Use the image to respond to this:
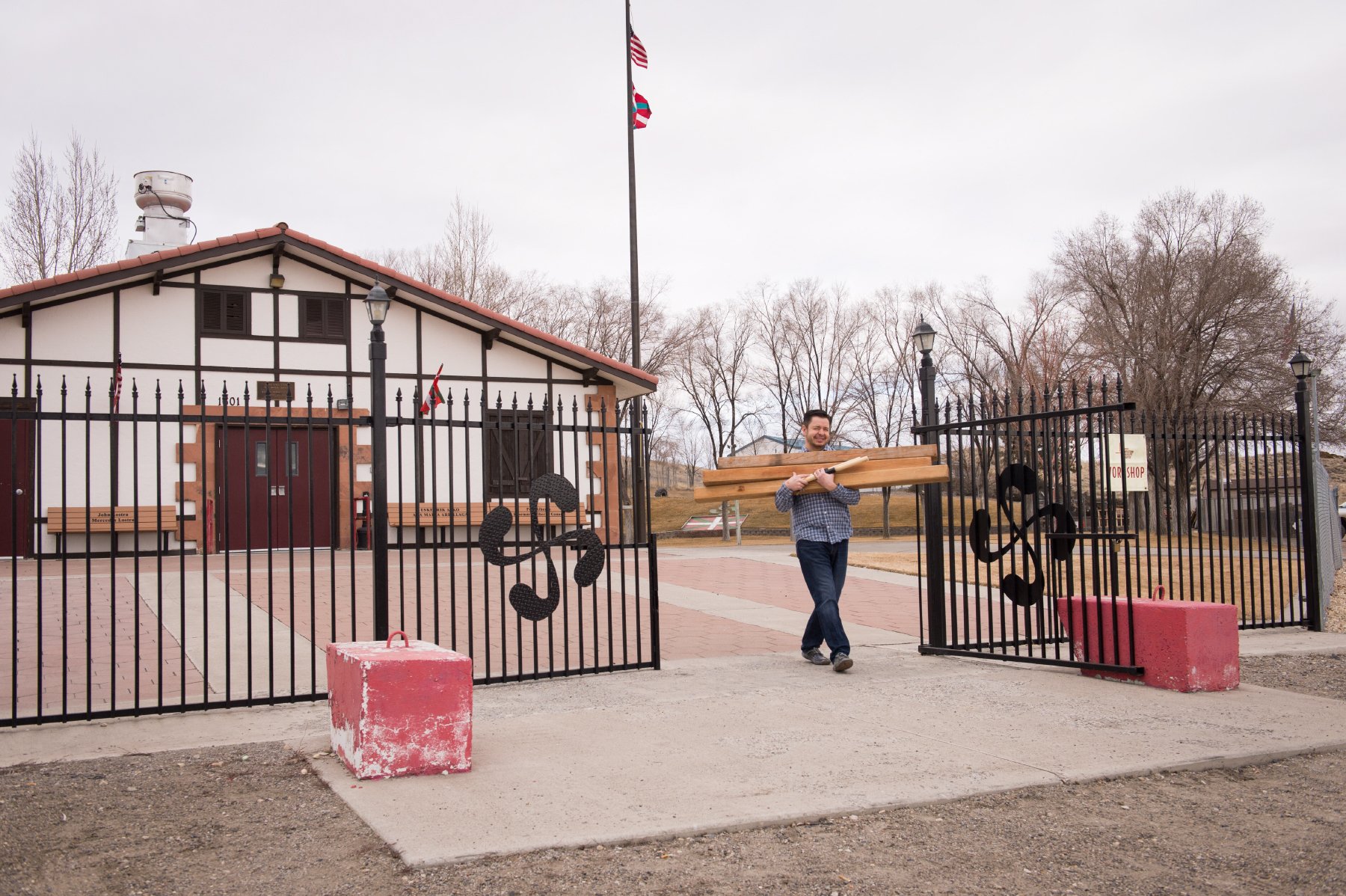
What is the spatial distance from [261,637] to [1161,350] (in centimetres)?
3040

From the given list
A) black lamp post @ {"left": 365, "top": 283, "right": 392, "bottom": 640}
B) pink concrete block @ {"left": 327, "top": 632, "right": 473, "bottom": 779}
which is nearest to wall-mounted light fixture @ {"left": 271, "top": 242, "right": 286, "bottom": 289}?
black lamp post @ {"left": 365, "top": 283, "right": 392, "bottom": 640}

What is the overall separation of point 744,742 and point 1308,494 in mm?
7475

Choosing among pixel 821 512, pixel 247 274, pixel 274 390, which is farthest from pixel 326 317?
pixel 821 512

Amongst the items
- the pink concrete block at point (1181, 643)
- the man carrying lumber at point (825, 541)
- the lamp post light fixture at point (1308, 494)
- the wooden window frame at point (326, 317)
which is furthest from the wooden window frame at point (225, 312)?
the lamp post light fixture at point (1308, 494)

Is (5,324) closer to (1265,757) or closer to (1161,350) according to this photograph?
(1265,757)

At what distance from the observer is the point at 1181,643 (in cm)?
639

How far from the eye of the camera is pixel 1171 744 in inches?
199

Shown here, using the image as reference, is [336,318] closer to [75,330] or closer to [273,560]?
[75,330]

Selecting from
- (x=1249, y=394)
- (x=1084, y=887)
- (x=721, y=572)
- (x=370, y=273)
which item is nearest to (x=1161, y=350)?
(x=1249, y=394)

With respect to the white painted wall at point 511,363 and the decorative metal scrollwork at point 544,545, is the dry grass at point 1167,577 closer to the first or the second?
the decorative metal scrollwork at point 544,545

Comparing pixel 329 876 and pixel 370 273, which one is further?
pixel 370 273

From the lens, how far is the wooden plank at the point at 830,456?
688cm

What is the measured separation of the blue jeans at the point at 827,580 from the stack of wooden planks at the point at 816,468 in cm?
41

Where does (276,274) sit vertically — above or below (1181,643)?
above
